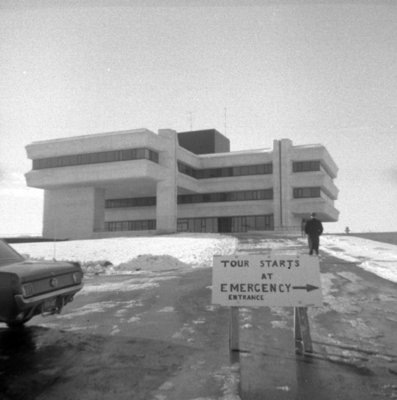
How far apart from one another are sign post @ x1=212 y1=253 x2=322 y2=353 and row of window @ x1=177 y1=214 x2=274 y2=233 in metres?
50.1

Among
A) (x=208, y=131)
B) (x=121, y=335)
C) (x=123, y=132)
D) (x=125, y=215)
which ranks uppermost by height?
(x=208, y=131)

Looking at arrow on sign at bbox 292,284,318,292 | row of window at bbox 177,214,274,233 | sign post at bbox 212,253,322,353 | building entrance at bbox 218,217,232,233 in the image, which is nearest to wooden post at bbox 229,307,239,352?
sign post at bbox 212,253,322,353

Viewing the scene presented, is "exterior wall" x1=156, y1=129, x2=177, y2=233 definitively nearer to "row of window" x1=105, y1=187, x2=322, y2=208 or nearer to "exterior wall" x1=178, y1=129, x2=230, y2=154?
"row of window" x1=105, y1=187, x2=322, y2=208

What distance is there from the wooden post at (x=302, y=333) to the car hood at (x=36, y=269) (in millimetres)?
3502

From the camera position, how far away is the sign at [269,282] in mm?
5047

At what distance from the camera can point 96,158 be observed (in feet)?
154

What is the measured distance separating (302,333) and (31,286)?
3.56 meters

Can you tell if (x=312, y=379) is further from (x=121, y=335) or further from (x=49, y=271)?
(x=49, y=271)

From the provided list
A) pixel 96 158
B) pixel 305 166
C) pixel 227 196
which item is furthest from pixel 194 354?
pixel 227 196

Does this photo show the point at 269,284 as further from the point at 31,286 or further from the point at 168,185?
the point at 168,185

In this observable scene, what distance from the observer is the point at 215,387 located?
12.4ft

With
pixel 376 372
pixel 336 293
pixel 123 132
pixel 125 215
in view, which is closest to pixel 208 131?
pixel 125 215

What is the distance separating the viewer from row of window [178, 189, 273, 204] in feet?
186

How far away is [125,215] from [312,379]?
5742 cm
